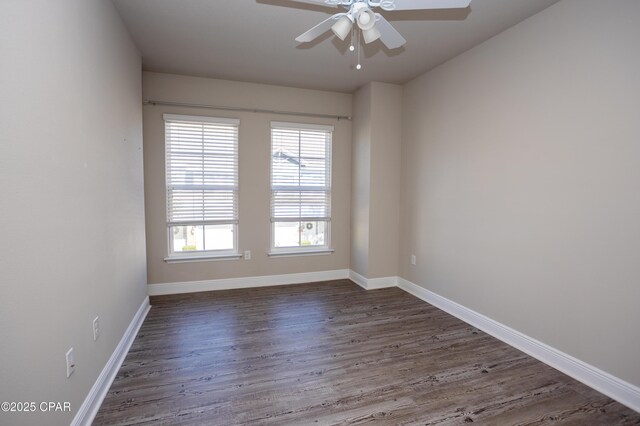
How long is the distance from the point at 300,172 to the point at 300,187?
212 millimetres

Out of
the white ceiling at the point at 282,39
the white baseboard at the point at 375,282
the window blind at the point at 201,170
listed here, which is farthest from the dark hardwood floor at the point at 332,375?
the white ceiling at the point at 282,39

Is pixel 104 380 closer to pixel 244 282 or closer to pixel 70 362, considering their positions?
pixel 70 362

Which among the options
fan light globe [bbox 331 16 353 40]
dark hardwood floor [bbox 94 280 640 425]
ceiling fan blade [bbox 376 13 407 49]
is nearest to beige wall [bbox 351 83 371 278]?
dark hardwood floor [bbox 94 280 640 425]

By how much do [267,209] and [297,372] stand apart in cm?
240

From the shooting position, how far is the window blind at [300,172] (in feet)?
14.1

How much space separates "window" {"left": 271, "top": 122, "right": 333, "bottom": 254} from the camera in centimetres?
432

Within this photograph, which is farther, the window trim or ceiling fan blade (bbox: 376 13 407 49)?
the window trim

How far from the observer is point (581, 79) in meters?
2.20

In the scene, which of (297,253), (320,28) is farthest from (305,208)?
(320,28)

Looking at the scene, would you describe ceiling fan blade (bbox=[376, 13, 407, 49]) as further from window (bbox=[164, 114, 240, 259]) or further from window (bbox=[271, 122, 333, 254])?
window (bbox=[164, 114, 240, 259])

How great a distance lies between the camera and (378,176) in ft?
13.7

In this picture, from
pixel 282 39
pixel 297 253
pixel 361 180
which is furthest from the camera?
pixel 297 253

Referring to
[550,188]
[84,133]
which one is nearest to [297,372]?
[84,133]

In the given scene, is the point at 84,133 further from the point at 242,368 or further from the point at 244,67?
the point at 244,67
